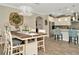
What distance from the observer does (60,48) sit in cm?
210

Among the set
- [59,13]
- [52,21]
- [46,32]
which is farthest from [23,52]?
[59,13]

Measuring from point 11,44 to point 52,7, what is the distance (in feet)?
2.68

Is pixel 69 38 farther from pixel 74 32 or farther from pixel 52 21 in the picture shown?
pixel 52 21

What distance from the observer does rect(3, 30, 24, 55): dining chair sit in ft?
6.82

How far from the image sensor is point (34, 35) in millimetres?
2117

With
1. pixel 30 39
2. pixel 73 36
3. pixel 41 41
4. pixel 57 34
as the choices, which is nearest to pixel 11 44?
pixel 30 39

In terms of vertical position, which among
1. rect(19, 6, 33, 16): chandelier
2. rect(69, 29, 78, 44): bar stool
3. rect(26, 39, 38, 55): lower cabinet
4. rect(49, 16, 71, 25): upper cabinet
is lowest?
rect(26, 39, 38, 55): lower cabinet

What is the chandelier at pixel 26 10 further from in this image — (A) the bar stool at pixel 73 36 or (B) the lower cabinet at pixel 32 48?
(A) the bar stool at pixel 73 36

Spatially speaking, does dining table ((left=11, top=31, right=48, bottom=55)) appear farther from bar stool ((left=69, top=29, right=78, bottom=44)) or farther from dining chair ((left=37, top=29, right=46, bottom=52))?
bar stool ((left=69, top=29, right=78, bottom=44))

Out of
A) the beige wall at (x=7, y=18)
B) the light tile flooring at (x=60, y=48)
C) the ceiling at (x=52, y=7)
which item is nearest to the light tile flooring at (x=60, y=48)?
the light tile flooring at (x=60, y=48)

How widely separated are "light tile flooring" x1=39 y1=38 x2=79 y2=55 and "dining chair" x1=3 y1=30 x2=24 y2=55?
33cm

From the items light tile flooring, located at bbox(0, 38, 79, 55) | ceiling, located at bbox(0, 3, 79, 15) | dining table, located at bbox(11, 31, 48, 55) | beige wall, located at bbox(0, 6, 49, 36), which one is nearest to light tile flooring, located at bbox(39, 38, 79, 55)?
light tile flooring, located at bbox(0, 38, 79, 55)

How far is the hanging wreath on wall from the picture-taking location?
6.83 ft

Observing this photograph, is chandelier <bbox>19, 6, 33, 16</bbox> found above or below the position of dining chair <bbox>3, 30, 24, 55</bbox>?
above
